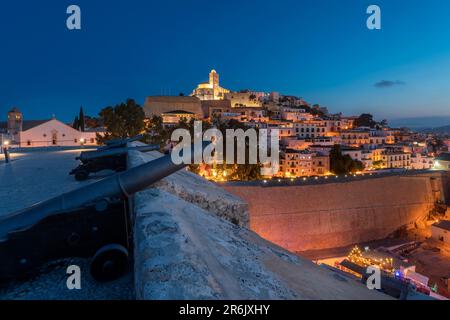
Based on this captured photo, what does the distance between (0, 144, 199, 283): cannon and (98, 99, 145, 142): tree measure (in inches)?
803

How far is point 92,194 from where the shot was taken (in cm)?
191

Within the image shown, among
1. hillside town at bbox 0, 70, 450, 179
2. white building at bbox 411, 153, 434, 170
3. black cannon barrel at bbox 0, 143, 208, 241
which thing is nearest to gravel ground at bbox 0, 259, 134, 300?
black cannon barrel at bbox 0, 143, 208, 241

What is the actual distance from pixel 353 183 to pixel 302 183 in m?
4.21

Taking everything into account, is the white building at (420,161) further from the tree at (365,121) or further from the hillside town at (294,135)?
the tree at (365,121)

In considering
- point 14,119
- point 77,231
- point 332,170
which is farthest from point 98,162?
point 14,119

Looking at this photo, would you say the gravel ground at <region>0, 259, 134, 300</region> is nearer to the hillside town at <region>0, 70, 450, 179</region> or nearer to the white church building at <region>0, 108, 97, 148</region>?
the hillside town at <region>0, 70, 450, 179</region>

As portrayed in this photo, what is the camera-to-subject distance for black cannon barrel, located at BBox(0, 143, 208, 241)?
1826mm

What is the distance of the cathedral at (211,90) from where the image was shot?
8256cm

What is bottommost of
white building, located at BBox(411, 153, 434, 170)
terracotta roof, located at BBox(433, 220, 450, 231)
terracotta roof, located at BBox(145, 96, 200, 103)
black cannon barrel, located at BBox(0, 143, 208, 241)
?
terracotta roof, located at BBox(433, 220, 450, 231)

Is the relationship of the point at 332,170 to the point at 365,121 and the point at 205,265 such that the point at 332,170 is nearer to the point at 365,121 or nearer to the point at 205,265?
the point at 205,265

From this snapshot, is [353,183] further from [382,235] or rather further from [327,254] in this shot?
[327,254]

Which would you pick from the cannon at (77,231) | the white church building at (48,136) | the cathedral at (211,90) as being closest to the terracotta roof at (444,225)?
the cannon at (77,231)

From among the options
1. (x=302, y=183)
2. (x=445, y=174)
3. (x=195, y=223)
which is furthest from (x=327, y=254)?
(x=195, y=223)

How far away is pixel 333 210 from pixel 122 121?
16374 millimetres
